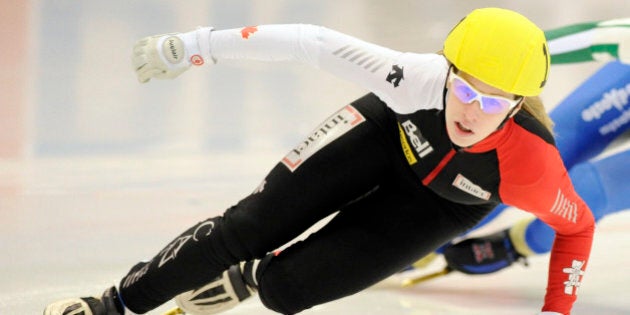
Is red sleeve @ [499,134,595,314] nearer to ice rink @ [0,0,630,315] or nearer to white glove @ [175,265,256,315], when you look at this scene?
ice rink @ [0,0,630,315]

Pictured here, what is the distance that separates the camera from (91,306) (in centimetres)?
229

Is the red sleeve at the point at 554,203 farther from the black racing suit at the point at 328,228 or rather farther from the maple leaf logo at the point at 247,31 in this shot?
Result: the maple leaf logo at the point at 247,31

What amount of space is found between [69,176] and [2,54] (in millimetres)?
711

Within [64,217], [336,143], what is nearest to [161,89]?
[64,217]

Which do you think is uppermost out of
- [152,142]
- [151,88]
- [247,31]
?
[151,88]

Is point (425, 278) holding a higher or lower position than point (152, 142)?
lower

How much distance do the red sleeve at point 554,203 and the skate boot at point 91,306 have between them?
3.58 feet

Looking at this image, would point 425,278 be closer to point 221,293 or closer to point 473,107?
point 221,293

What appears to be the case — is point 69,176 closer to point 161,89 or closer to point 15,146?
point 15,146

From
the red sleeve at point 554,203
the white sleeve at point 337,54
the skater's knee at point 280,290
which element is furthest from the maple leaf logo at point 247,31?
the red sleeve at point 554,203

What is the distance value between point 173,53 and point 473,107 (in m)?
0.79

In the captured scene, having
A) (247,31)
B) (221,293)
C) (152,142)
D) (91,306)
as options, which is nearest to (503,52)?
(247,31)

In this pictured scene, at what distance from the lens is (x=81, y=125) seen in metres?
4.03

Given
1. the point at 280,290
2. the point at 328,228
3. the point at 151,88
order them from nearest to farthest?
the point at 280,290 < the point at 328,228 < the point at 151,88
